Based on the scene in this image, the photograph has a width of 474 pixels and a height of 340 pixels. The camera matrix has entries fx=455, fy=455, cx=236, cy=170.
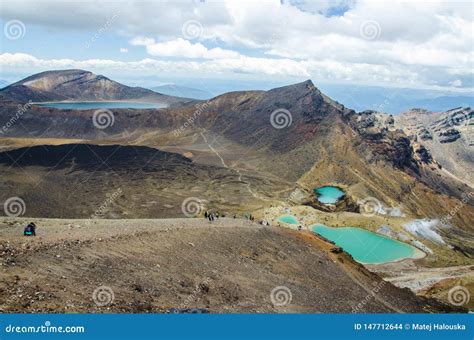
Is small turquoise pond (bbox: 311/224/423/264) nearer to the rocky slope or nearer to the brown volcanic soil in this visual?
the rocky slope

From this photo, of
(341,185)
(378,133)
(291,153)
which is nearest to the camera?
(341,185)

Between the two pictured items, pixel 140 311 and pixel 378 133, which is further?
pixel 378 133

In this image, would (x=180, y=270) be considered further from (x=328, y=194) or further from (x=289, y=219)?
(x=328, y=194)

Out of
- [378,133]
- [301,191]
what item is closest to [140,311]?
[301,191]

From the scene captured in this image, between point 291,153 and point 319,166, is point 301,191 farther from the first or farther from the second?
point 291,153

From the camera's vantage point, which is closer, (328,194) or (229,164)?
(328,194)

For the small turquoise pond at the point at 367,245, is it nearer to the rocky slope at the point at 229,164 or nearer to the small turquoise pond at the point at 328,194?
the rocky slope at the point at 229,164


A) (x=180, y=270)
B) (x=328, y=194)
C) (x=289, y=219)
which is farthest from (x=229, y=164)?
(x=180, y=270)
